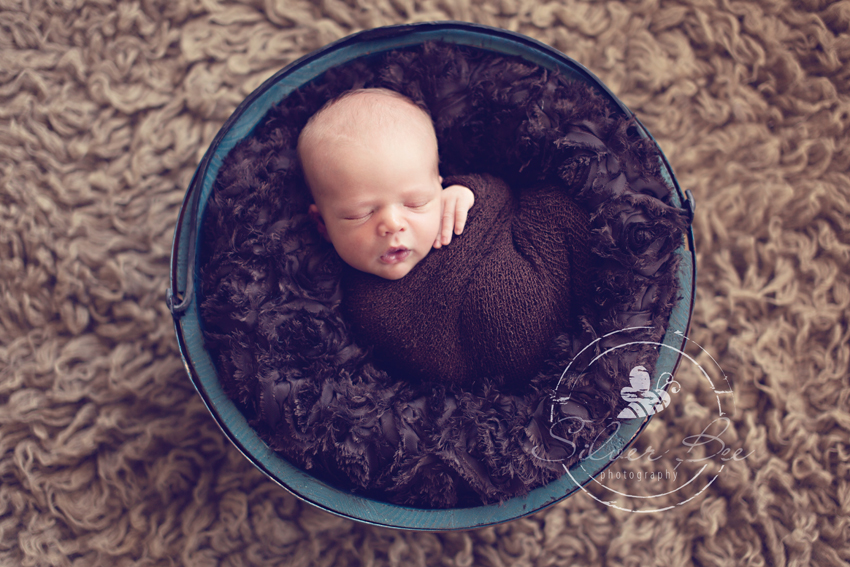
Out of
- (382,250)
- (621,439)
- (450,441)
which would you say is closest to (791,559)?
(621,439)

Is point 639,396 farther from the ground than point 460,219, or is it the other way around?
point 460,219

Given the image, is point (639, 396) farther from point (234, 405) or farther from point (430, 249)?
point (234, 405)

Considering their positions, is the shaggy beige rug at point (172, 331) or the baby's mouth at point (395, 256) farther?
the shaggy beige rug at point (172, 331)

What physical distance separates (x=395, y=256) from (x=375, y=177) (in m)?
0.13

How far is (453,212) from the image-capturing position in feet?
3.25

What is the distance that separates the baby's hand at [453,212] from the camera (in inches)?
38.8

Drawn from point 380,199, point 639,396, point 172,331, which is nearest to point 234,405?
point 172,331

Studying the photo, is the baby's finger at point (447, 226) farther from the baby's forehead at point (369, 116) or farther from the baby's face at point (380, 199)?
the baby's forehead at point (369, 116)

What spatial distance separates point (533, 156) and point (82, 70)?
893 mm

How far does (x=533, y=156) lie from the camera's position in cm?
97

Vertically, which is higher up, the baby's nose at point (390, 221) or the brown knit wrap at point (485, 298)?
the baby's nose at point (390, 221)

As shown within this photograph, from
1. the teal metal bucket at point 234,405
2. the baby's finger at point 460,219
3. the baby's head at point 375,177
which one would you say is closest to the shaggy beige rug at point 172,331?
the teal metal bucket at point 234,405

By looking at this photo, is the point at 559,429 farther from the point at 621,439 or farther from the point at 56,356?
the point at 56,356

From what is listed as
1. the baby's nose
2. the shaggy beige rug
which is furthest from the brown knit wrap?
the shaggy beige rug
